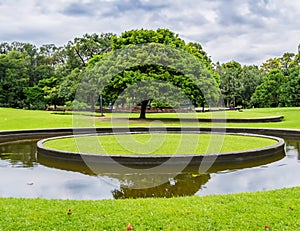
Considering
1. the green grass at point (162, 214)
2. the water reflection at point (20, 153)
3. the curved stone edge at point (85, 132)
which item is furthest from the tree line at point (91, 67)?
the green grass at point (162, 214)

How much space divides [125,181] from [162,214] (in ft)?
10.0

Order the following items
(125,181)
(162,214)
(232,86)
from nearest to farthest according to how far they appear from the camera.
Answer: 1. (162,214)
2. (125,181)
3. (232,86)

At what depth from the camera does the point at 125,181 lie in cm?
715

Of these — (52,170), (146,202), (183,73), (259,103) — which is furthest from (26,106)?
(146,202)

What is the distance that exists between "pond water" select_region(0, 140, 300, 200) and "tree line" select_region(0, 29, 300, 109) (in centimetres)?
1458

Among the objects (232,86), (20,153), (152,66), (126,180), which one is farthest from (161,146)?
(232,86)

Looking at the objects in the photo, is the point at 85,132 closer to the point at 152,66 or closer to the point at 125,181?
the point at 152,66

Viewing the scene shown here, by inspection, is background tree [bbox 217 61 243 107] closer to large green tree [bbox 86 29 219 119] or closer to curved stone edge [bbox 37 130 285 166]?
large green tree [bbox 86 29 219 119]

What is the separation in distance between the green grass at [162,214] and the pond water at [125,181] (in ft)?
4.53

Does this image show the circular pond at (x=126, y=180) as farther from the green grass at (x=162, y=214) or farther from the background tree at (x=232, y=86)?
the background tree at (x=232, y=86)

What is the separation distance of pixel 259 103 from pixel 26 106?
33.1 meters

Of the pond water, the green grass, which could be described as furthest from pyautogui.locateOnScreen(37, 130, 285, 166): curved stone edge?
the green grass

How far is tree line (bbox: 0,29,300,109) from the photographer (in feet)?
78.0

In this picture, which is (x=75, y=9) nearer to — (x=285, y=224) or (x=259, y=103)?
(x=285, y=224)
